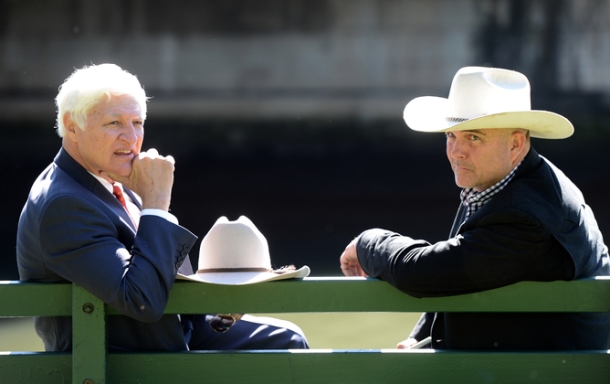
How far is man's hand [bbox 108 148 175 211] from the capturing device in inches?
84.3

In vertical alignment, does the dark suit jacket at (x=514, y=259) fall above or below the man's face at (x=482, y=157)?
below

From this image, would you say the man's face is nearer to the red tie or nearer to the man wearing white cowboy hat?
the man wearing white cowboy hat

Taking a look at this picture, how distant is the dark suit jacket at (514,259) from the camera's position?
1.94 metres

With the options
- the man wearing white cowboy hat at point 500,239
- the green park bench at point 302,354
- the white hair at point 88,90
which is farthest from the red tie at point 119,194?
the man wearing white cowboy hat at point 500,239

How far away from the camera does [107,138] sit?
7.61ft

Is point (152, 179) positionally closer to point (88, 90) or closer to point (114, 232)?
point (114, 232)

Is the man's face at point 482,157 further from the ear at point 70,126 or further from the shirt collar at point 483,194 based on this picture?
the ear at point 70,126

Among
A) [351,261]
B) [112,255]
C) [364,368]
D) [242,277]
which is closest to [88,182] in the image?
[112,255]

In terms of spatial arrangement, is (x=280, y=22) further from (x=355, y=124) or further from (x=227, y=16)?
(x=355, y=124)

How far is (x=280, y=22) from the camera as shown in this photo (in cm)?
1004

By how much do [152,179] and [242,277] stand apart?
13.8 inches

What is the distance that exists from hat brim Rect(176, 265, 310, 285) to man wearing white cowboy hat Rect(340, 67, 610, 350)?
21 cm

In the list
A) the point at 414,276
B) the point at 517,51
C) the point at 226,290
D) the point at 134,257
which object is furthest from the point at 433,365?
the point at 517,51

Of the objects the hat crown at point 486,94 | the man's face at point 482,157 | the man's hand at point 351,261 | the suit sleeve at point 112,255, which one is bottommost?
the man's hand at point 351,261
